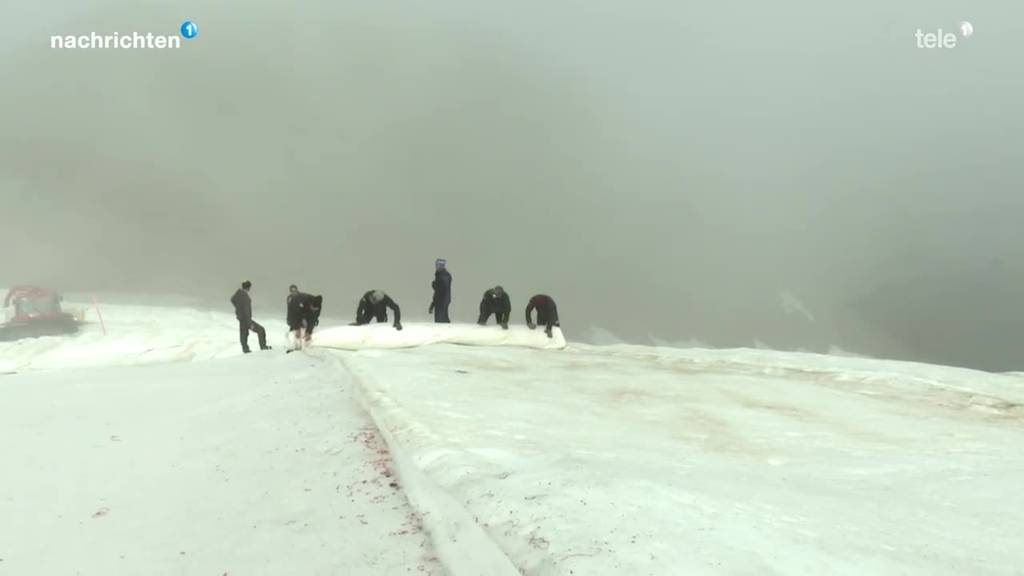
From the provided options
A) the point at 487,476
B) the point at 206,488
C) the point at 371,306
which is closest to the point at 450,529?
the point at 487,476

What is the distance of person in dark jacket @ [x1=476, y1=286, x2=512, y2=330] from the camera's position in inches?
523

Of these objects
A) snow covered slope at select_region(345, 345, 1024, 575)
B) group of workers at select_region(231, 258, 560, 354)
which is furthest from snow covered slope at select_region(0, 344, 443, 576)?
group of workers at select_region(231, 258, 560, 354)

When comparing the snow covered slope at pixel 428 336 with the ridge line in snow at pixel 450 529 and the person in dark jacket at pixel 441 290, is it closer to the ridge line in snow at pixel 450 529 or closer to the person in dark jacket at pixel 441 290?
the person in dark jacket at pixel 441 290

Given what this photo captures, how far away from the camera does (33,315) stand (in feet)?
78.0

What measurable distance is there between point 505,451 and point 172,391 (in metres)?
5.11

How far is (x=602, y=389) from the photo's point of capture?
8.25m

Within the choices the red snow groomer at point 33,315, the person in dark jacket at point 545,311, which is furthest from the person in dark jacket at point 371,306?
the red snow groomer at point 33,315

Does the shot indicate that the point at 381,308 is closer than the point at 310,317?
No

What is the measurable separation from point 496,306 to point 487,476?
9.76 m

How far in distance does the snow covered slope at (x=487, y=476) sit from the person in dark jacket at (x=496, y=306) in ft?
12.8

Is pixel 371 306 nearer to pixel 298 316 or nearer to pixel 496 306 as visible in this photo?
pixel 298 316

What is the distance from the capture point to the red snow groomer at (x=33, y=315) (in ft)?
76.6

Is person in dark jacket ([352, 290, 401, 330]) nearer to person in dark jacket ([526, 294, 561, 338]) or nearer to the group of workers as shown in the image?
the group of workers

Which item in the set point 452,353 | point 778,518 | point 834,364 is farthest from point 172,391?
point 834,364
